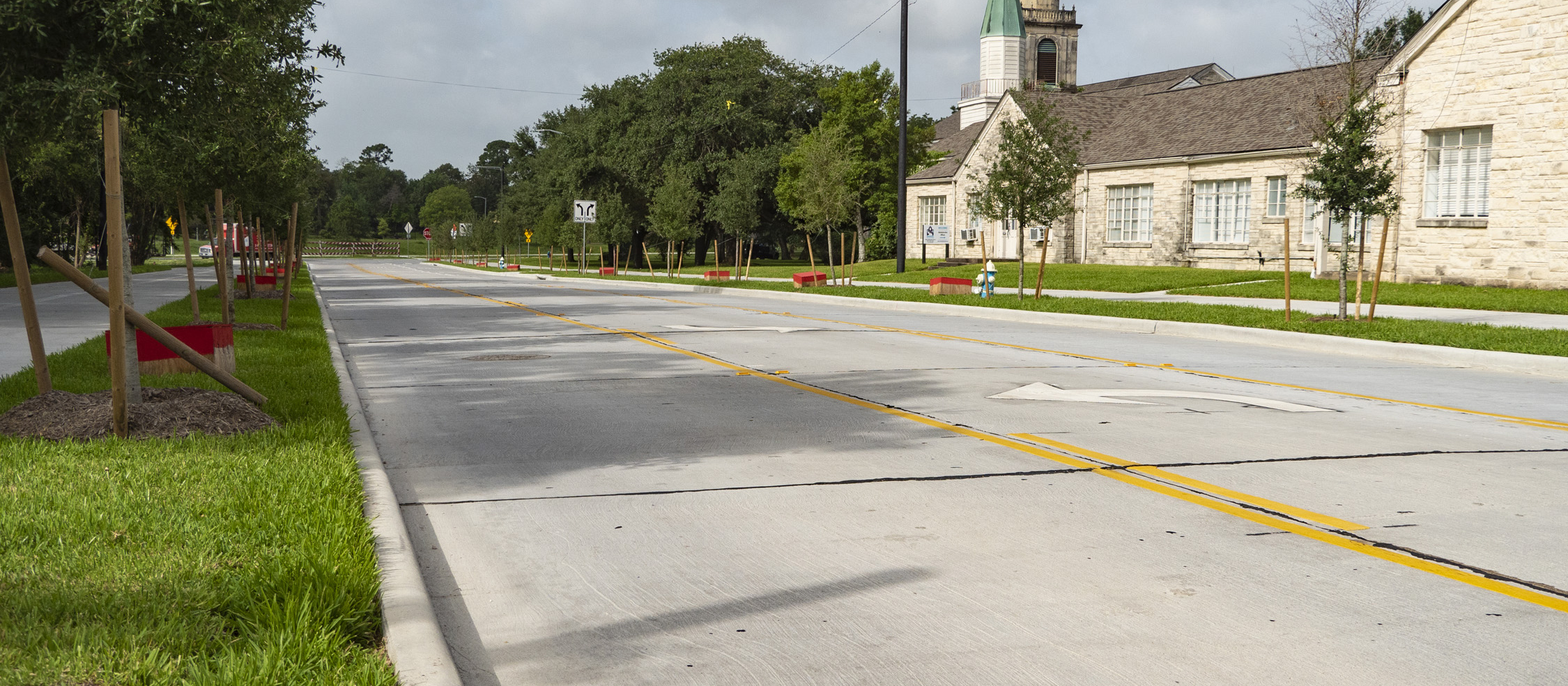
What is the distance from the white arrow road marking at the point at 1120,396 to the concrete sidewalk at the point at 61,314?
9614 millimetres

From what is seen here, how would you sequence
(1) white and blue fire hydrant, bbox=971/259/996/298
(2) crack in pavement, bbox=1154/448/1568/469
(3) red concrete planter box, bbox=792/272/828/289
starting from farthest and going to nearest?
(3) red concrete planter box, bbox=792/272/828/289, (1) white and blue fire hydrant, bbox=971/259/996/298, (2) crack in pavement, bbox=1154/448/1568/469

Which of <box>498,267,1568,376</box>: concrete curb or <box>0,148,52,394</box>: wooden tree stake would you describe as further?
<box>498,267,1568,376</box>: concrete curb

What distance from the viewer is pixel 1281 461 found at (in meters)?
7.50

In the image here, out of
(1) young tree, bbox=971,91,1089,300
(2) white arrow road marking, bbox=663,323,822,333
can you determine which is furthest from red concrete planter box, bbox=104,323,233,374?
(1) young tree, bbox=971,91,1089,300

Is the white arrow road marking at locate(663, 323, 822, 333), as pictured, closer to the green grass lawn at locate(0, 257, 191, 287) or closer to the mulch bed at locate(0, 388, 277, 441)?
the mulch bed at locate(0, 388, 277, 441)

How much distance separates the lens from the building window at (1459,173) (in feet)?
91.1

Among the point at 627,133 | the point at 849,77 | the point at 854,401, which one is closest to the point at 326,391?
the point at 854,401

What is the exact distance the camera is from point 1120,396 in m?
10.6

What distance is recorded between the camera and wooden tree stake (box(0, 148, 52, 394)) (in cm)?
791

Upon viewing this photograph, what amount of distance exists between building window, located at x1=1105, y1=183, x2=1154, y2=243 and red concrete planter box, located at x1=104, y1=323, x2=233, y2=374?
113 ft

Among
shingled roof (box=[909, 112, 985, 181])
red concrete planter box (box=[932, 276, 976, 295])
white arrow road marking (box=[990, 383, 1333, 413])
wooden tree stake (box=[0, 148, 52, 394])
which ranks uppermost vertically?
shingled roof (box=[909, 112, 985, 181])

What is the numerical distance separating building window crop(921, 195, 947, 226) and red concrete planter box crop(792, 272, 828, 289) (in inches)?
632

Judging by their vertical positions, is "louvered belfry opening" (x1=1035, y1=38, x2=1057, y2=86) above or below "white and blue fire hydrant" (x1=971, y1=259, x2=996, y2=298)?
above

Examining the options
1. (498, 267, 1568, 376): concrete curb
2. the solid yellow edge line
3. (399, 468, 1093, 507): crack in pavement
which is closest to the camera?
the solid yellow edge line
